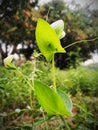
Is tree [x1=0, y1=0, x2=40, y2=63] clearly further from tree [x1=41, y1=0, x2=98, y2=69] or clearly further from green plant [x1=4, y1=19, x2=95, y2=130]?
green plant [x1=4, y1=19, x2=95, y2=130]

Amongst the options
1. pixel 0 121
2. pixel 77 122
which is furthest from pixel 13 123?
pixel 0 121

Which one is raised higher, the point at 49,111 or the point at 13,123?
the point at 49,111

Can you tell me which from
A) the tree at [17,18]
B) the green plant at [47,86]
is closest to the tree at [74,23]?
the tree at [17,18]

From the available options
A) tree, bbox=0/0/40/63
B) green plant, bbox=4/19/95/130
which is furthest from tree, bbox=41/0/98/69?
green plant, bbox=4/19/95/130

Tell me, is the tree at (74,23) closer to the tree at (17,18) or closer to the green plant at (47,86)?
the tree at (17,18)

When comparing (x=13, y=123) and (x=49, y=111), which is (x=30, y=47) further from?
(x=49, y=111)

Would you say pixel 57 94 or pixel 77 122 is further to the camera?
pixel 77 122

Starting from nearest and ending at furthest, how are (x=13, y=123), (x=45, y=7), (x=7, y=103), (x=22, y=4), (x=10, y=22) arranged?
(x=13, y=123)
(x=7, y=103)
(x=22, y=4)
(x=10, y=22)
(x=45, y=7)

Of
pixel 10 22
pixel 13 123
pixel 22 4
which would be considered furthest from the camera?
pixel 10 22
